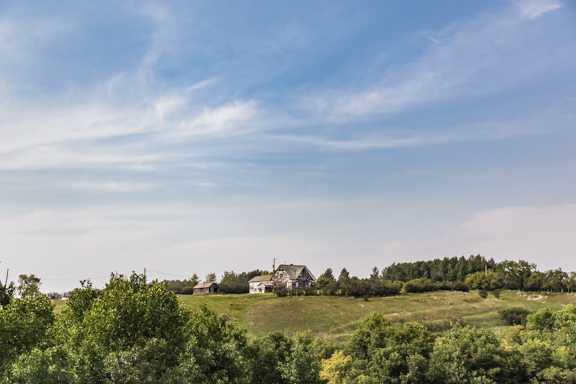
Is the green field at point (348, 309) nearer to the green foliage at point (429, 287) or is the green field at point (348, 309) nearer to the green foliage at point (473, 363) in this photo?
the green foliage at point (429, 287)

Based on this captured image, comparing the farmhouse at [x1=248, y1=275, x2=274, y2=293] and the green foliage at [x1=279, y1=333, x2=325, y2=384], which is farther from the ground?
the farmhouse at [x1=248, y1=275, x2=274, y2=293]

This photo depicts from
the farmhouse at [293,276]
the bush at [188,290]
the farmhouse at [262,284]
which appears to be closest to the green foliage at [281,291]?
the farmhouse at [293,276]

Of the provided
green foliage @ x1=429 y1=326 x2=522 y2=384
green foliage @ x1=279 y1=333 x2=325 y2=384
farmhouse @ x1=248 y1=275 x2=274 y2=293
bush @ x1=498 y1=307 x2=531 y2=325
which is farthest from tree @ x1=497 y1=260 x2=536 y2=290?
green foliage @ x1=279 y1=333 x2=325 y2=384

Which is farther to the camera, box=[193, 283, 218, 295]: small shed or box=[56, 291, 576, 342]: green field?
box=[193, 283, 218, 295]: small shed

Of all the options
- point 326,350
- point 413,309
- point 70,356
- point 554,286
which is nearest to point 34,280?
point 326,350

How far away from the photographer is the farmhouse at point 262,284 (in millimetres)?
169375

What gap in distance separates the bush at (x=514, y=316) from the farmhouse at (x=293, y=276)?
7631 cm

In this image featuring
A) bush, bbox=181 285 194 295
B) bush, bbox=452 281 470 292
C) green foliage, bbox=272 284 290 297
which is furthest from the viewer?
bush, bbox=181 285 194 295

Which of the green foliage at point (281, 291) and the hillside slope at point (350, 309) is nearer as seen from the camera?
the hillside slope at point (350, 309)

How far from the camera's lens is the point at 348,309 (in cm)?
11806

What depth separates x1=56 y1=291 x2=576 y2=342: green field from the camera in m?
99.2

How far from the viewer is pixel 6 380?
103 ft

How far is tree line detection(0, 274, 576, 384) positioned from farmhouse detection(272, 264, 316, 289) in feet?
303

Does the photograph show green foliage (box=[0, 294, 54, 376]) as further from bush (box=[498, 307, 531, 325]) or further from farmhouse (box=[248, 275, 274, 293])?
farmhouse (box=[248, 275, 274, 293])
